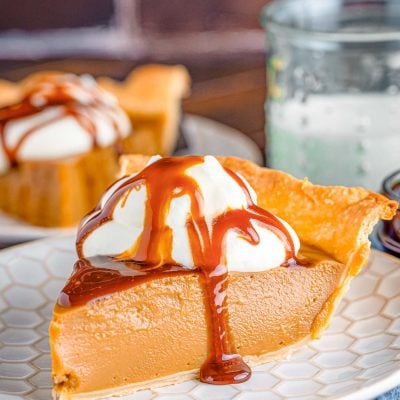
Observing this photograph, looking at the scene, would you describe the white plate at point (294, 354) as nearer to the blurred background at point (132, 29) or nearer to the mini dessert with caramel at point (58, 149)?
the mini dessert with caramel at point (58, 149)

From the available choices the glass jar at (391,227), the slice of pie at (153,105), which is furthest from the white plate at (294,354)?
the slice of pie at (153,105)

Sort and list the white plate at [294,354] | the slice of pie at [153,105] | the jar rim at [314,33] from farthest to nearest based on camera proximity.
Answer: the slice of pie at [153,105], the jar rim at [314,33], the white plate at [294,354]

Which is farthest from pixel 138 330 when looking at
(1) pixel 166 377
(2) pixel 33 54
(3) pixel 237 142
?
(2) pixel 33 54

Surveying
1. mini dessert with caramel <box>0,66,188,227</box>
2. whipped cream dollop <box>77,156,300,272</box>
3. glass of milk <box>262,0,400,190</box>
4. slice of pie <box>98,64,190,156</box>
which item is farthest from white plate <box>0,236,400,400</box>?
slice of pie <box>98,64,190,156</box>

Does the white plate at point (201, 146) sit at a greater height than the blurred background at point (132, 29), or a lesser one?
lesser

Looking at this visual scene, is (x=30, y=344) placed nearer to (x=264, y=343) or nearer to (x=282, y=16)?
(x=264, y=343)

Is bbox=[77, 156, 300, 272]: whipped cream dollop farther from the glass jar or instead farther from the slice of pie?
the slice of pie

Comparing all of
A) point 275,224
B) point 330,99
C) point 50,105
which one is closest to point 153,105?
point 50,105

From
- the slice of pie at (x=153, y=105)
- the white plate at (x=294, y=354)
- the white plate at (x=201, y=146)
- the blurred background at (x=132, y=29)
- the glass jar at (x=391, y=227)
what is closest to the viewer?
the white plate at (x=294, y=354)
